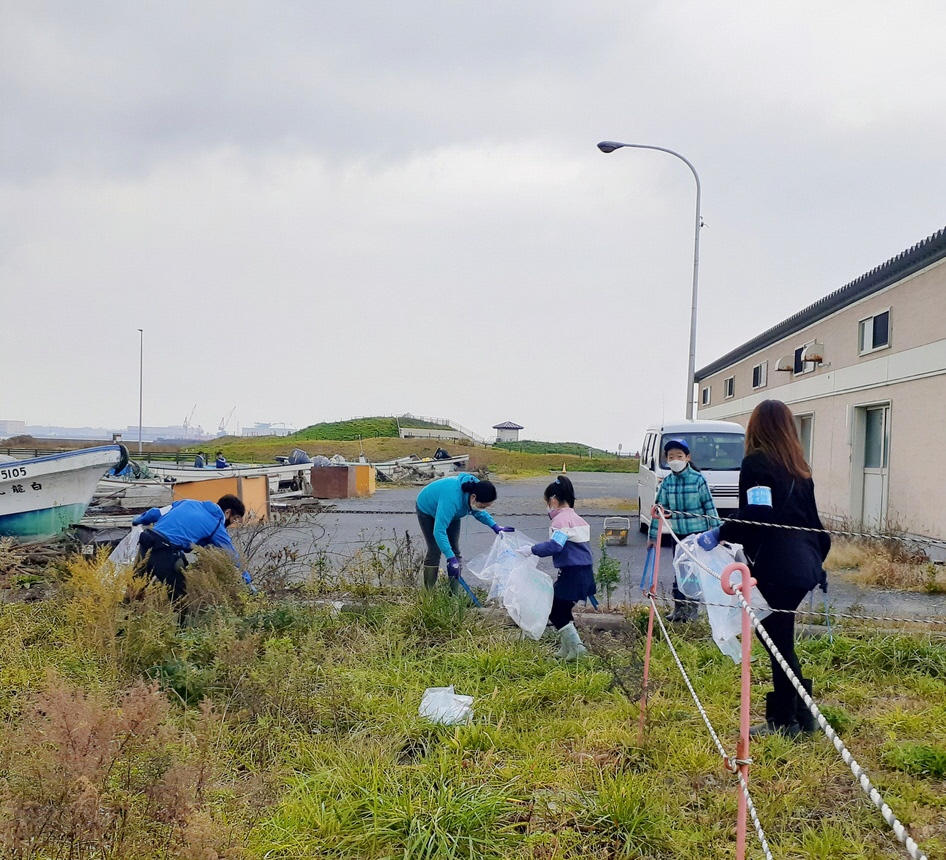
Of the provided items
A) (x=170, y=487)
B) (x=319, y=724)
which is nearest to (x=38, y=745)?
(x=319, y=724)

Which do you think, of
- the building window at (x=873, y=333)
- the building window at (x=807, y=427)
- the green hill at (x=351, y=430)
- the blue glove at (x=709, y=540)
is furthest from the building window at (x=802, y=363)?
the green hill at (x=351, y=430)

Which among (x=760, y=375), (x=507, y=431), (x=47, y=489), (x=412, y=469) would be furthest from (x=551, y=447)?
(x=47, y=489)

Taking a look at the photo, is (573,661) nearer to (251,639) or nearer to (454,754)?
(454,754)

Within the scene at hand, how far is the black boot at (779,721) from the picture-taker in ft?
11.8

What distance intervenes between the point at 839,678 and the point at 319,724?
3186mm

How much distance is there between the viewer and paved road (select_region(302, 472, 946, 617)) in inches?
276

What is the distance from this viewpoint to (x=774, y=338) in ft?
63.5

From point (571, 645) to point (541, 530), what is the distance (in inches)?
340

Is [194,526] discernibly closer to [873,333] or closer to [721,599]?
[721,599]

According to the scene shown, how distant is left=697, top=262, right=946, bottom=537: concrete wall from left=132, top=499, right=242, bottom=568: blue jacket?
27.9ft

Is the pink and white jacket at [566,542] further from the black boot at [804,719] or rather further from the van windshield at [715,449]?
the van windshield at [715,449]

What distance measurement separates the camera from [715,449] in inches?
461

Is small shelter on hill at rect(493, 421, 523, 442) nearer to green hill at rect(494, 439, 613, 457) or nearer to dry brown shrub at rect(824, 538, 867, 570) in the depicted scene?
green hill at rect(494, 439, 613, 457)

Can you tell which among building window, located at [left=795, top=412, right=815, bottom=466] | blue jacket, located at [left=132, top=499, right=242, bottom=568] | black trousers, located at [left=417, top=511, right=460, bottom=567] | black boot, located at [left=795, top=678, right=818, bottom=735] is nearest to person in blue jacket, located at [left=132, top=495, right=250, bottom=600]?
blue jacket, located at [left=132, top=499, right=242, bottom=568]
